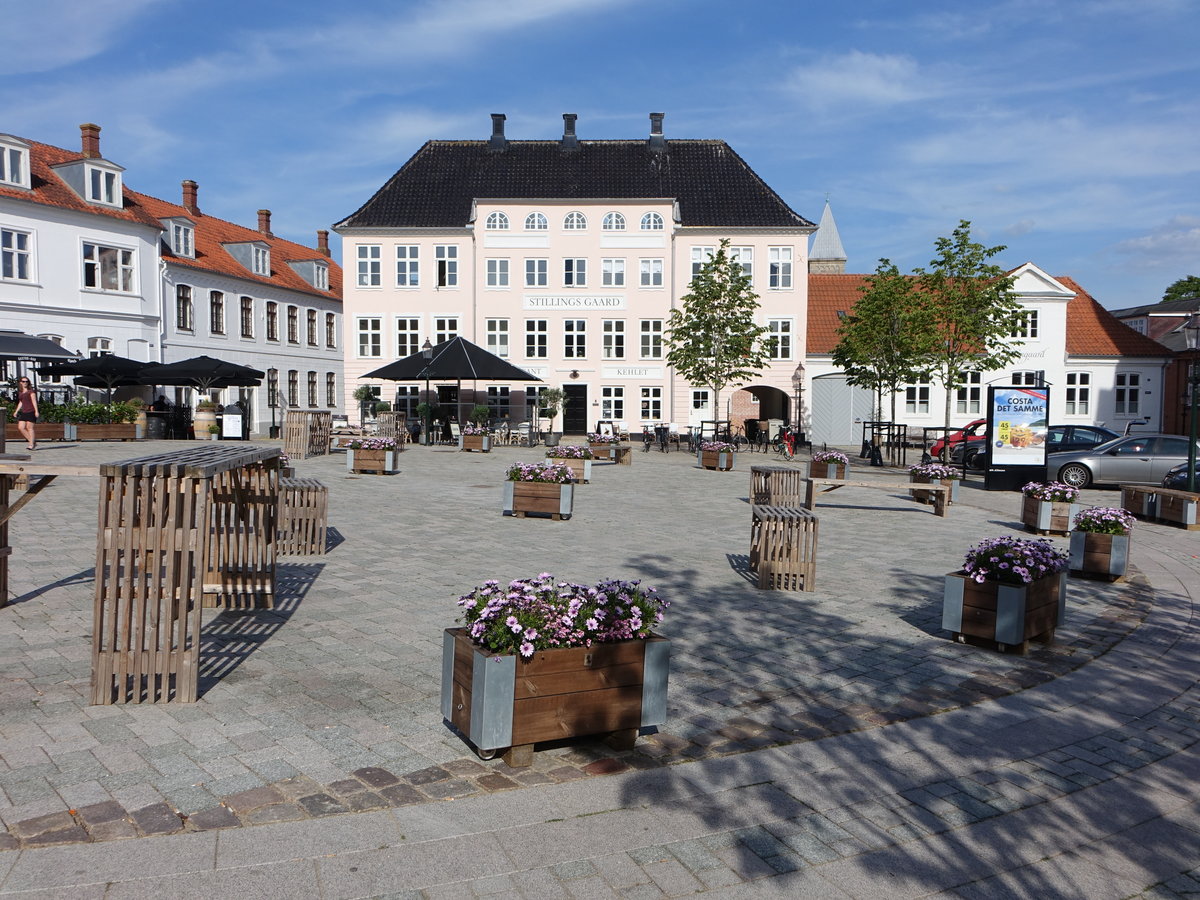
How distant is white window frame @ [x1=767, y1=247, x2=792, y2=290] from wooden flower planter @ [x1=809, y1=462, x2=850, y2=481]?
24263 millimetres

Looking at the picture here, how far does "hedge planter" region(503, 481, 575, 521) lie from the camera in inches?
543

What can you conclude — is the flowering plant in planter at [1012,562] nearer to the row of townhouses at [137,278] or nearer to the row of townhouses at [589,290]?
the row of townhouses at [137,278]

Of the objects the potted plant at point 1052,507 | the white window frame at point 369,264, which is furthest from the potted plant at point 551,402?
the potted plant at point 1052,507

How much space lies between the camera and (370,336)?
42.4 metres

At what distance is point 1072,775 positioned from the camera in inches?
192

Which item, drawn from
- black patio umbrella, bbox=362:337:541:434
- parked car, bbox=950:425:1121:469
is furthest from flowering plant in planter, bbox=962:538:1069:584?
black patio umbrella, bbox=362:337:541:434

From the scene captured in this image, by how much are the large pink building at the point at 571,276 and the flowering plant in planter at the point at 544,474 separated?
89.7 feet

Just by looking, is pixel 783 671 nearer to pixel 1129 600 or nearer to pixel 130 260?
pixel 1129 600

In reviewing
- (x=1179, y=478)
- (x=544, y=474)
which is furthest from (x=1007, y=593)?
(x=1179, y=478)

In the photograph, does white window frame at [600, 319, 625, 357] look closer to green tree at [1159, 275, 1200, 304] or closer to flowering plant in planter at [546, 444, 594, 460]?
flowering plant in planter at [546, 444, 594, 460]

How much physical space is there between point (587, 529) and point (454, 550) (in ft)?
8.50

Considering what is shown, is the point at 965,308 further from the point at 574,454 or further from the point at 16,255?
the point at 16,255

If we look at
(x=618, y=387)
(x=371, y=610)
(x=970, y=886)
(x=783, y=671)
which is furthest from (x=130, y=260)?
(x=970, y=886)

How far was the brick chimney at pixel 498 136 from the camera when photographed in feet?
145
